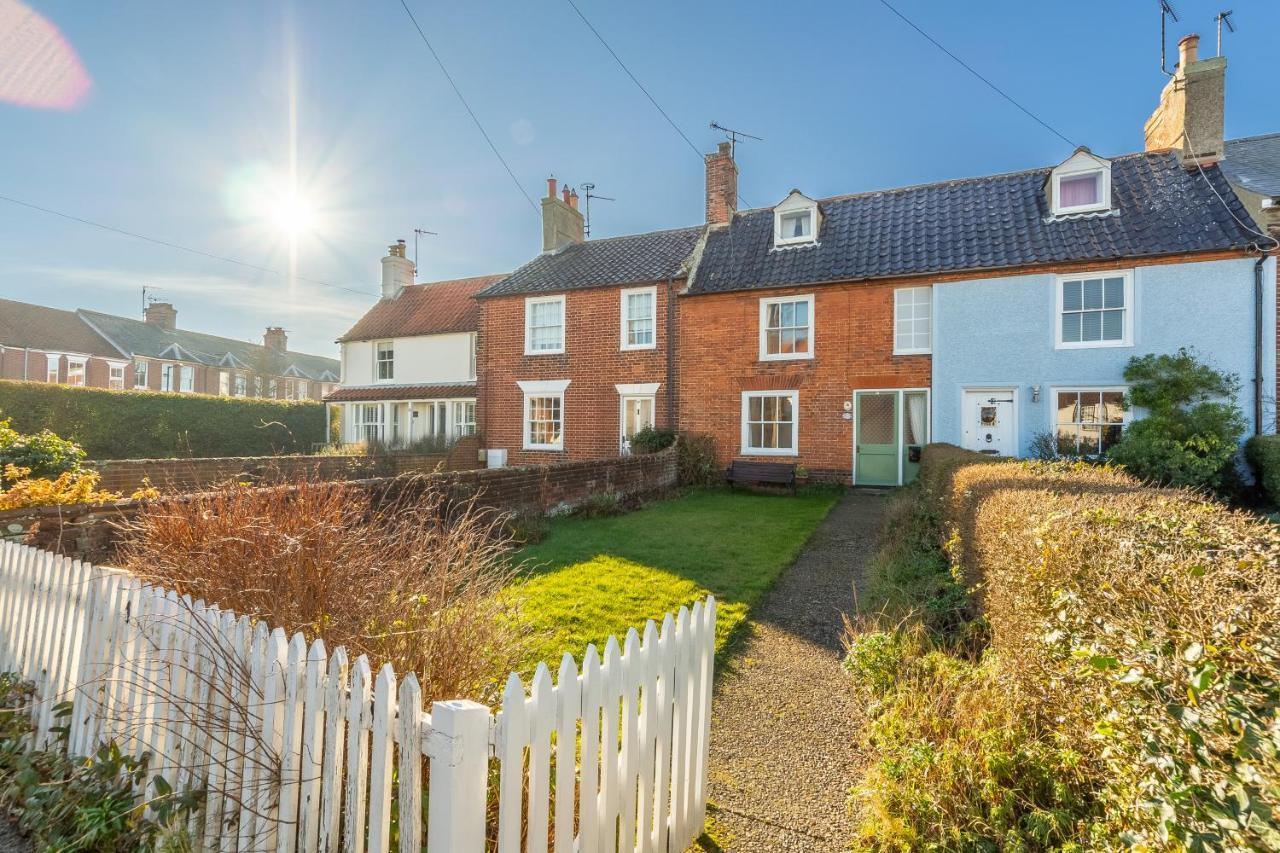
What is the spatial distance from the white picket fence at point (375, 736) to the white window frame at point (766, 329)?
14.0m

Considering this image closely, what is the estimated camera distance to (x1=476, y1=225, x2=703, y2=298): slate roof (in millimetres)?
18614

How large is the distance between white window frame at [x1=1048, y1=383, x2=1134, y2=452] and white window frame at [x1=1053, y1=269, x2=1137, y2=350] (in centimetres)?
93

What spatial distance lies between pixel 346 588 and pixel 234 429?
2651cm

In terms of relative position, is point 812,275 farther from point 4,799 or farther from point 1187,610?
point 4,799

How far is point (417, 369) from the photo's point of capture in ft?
83.4

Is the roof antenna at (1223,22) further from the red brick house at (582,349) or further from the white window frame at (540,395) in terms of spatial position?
the white window frame at (540,395)

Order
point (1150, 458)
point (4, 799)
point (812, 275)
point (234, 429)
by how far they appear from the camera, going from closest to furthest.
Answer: point (4, 799) → point (1150, 458) → point (812, 275) → point (234, 429)

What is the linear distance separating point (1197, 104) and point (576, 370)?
57.4ft

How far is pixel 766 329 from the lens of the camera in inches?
661

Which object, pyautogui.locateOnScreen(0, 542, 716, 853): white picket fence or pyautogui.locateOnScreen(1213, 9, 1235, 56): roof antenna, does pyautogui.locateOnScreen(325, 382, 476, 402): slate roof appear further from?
pyautogui.locateOnScreen(1213, 9, 1235, 56): roof antenna

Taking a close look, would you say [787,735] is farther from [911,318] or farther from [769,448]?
[911,318]

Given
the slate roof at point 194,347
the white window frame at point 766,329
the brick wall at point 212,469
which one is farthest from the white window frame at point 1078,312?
the slate roof at point 194,347

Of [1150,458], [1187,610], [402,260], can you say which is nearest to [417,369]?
[402,260]

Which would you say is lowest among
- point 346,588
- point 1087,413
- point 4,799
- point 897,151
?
point 4,799
